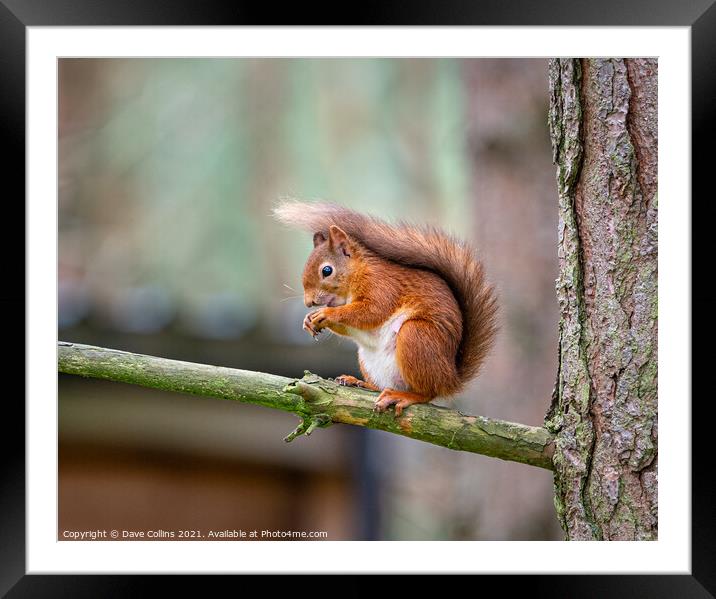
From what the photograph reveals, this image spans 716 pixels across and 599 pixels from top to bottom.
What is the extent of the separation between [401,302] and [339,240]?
0.78 ft

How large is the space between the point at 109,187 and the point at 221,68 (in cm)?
71

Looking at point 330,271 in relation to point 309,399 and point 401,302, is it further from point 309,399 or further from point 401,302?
point 309,399

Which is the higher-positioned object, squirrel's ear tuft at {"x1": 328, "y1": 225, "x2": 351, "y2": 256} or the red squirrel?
squirrel's ear tuft at {"x1": 328, "y1": 225, "x2": 351, "y2": 256}

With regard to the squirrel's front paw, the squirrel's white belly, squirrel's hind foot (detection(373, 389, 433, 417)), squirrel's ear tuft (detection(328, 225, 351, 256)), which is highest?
squirrel's ear tuft (detection(328, 225, 351, 256))

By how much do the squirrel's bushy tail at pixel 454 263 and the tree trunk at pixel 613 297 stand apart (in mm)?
267

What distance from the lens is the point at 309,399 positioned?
57.9 inches

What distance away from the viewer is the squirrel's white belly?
5.58 feet

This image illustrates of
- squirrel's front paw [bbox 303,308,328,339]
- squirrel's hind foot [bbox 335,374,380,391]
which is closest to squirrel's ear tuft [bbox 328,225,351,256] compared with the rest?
squirrel's front paw [bbox 303,308,328,339]

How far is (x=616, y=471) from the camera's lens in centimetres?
151

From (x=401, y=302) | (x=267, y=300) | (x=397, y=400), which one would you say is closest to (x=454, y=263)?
(x=401, y=302)

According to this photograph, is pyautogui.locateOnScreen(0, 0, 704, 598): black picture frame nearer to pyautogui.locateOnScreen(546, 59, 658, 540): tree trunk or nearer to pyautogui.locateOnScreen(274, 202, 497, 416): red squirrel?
pyautogui.locateOnScreen(546, 59, 658, 540): tree trunk
